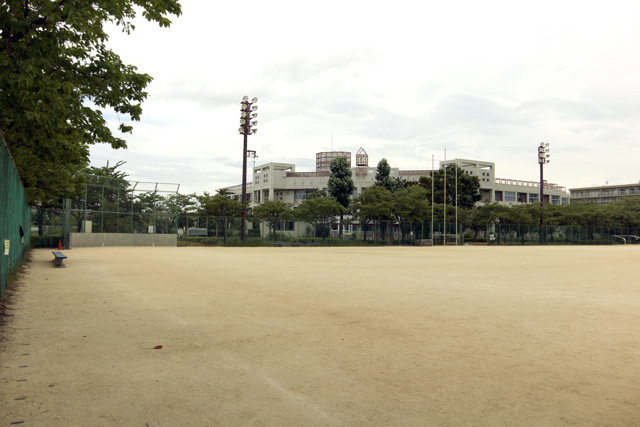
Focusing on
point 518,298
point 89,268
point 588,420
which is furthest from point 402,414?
point 89,268

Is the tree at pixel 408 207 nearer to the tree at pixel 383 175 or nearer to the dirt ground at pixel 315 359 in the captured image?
the tree at pixel 383 175

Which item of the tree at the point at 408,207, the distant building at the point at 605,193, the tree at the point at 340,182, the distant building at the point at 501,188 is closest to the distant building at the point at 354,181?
the distant building at the point at 501,188

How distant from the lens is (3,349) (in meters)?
5.54

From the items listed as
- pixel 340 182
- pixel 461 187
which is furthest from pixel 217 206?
pixel 461 187

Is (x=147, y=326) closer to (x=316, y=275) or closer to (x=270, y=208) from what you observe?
(x=316, y=275)

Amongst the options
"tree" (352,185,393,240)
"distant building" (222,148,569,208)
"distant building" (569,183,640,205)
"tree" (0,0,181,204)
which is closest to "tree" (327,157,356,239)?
"distant building" (222,148,569,208)

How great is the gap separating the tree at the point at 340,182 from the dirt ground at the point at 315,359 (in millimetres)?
64373

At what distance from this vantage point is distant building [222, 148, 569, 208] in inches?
3575

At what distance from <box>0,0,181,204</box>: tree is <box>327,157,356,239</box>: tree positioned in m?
64.0

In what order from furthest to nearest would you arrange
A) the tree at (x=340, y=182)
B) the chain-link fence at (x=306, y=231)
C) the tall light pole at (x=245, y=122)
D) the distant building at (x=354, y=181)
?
the distant building at (x=354, y=181), the tree at (x=340, y=182), the tall light pole at (x=245, y=122), the chain-link fence at (x=306, y=231)

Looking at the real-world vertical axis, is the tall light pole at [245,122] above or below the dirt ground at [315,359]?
above

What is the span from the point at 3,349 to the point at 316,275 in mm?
10303

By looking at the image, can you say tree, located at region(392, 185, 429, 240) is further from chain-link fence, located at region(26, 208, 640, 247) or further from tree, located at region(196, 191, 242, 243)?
tree, located at region(196, 191, 242, 243)

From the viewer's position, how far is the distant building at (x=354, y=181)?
9081 cm
